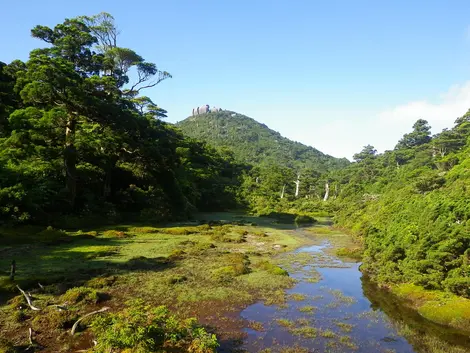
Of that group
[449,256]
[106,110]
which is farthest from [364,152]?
[449,256]

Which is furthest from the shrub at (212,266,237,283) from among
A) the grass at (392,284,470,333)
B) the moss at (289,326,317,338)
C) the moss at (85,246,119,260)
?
the grass at (392,284,470,333)

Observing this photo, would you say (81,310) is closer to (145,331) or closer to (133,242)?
(145,331)

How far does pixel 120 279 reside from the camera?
1919 centimetres

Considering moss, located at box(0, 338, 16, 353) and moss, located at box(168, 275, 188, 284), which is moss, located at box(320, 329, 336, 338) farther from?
moss, located at box(0, 338, 16, 353)

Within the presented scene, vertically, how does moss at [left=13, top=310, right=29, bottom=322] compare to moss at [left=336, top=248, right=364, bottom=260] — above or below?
below

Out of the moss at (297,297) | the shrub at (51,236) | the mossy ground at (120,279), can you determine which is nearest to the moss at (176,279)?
the mossy ground at (120,279)

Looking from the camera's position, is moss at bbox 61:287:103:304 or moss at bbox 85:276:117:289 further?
moss at bbox 85:276:117:289

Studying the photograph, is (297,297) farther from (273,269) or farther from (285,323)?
(273,269)

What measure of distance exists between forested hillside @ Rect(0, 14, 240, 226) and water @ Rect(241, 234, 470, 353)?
78.1 ft

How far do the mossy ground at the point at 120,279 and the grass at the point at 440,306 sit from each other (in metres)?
6.82

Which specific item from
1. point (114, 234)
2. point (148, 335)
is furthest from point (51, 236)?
point (148, 335)

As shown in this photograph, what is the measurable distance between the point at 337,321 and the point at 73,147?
33.2 meters

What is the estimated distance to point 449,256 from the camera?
17062mm

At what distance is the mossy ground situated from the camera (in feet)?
44.6
